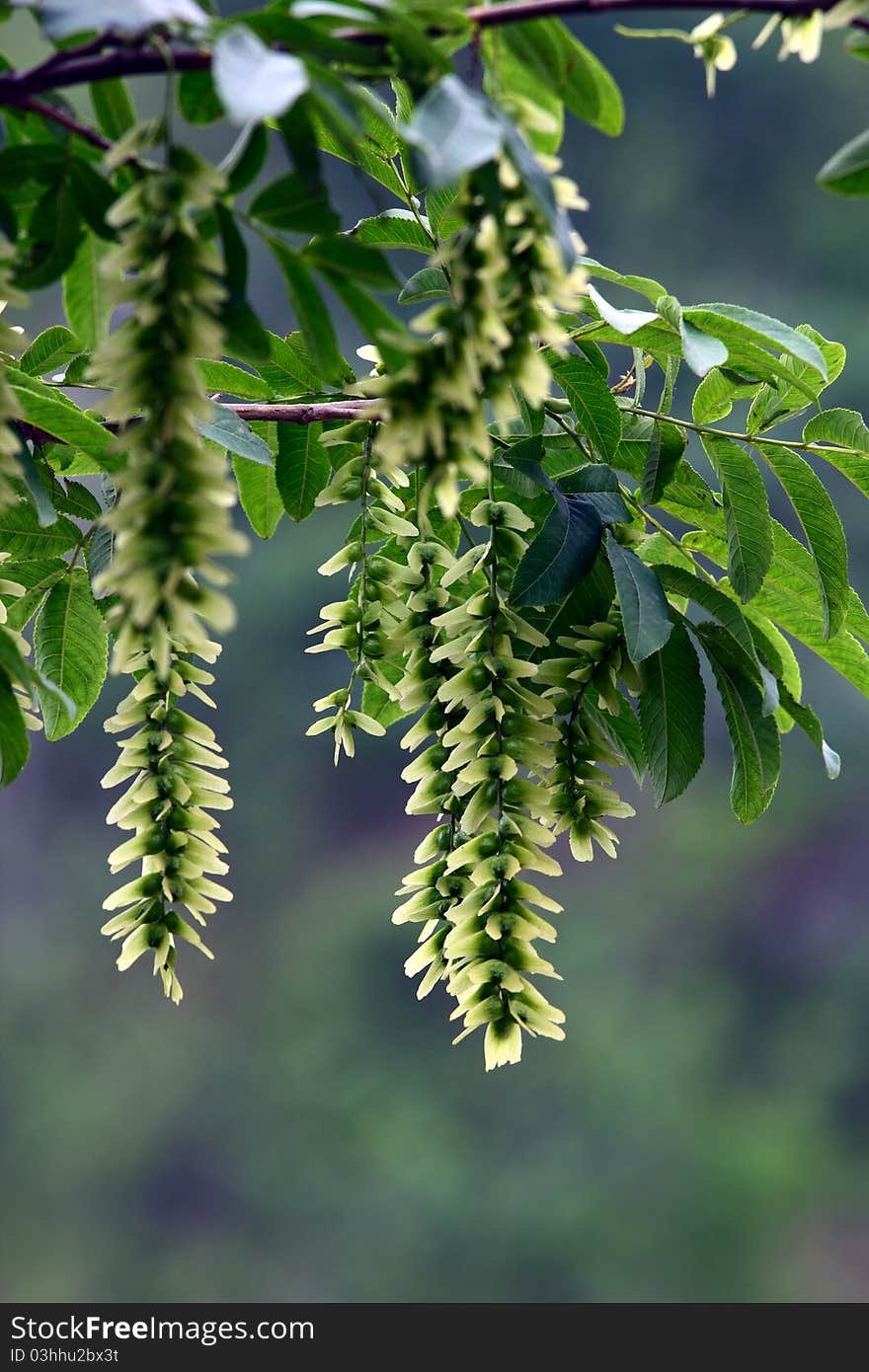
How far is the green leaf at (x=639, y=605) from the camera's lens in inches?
25.2

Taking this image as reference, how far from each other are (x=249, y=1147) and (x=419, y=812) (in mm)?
8749

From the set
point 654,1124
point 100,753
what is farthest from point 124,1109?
point 654,1124

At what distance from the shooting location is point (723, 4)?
423mm

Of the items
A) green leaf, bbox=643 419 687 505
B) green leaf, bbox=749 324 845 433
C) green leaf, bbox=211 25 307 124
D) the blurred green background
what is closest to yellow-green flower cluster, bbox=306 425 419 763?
green leaf, bbox=643 419 687 505

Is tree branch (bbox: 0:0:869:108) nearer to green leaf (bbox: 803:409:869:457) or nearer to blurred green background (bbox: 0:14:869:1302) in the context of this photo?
green leaf (bbox: 803:409:869:457)

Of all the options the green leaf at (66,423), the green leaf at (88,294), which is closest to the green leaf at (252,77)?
the green leaf at (88,294)

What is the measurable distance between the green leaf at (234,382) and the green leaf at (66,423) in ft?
0.54

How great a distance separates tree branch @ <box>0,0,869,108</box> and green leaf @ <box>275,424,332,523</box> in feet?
1.22

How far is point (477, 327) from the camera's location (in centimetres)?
41

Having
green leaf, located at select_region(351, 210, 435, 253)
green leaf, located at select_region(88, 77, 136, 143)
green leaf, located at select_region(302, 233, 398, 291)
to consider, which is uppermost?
green leaf, located at select_region(351, 210, 435, 253)

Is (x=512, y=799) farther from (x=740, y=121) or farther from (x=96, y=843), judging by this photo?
(x=740, y=121)

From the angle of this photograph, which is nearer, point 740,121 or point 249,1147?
point 249,1147

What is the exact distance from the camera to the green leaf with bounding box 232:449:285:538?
0.89 meters

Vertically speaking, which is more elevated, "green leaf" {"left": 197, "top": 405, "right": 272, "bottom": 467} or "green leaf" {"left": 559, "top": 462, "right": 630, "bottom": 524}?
"green leaf" {"left": 197, "top": 405, "right": 272, "bottom": 467}
